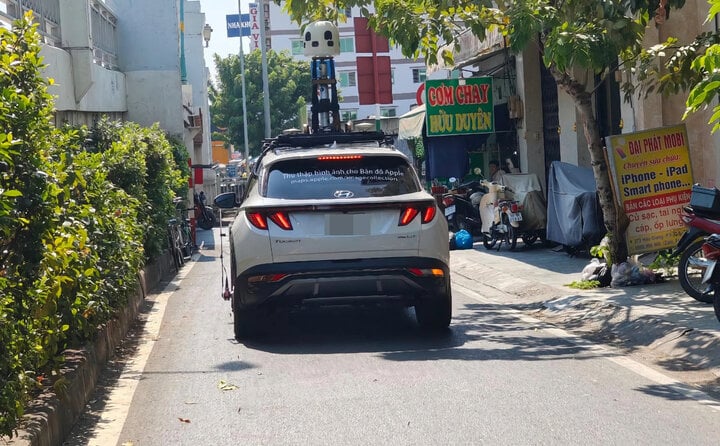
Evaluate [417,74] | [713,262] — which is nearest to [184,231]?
[713,262]

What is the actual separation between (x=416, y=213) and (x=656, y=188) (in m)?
4.52

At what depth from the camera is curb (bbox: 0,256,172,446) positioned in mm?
5559

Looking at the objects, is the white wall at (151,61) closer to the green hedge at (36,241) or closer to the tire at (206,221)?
the tire at (206,221)

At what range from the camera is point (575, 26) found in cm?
1096

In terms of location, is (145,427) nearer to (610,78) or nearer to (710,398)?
(710,398)

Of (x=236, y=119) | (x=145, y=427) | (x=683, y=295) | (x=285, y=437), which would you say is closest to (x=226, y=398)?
(x=145, y=427)

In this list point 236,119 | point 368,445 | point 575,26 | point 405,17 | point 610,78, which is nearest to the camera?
point 368,445

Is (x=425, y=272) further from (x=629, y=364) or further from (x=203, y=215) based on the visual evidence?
(x=203, y=215)

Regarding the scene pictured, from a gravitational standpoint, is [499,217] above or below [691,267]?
above

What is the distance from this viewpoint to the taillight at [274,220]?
9141 mm

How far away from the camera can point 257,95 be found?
64312 mm

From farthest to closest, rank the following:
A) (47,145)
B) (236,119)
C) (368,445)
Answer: (236,119)
(47,145)
(368,445)

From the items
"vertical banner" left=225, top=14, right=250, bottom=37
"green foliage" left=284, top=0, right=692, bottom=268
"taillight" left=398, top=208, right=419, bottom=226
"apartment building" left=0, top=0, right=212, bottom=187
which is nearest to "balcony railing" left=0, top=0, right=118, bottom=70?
"apartment building" left=0, top=0, right=212, bottom=187

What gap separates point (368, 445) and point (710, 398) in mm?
2548
